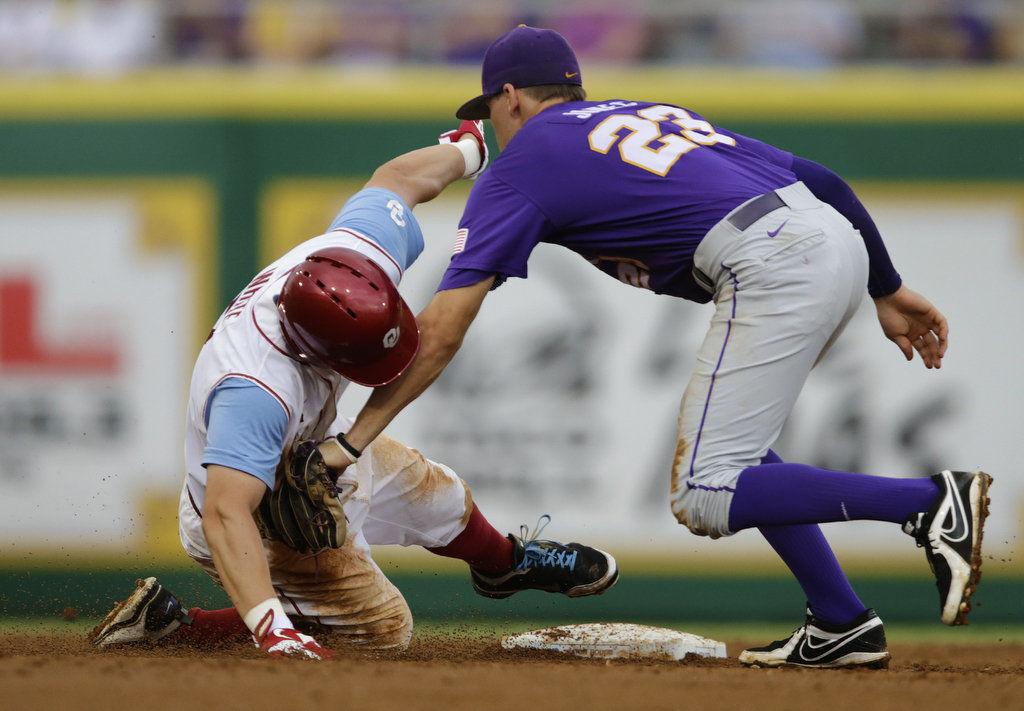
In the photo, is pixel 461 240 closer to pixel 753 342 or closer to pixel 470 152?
pixel 753 342

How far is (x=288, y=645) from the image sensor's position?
144 inches

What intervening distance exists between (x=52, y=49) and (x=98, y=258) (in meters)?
1.39

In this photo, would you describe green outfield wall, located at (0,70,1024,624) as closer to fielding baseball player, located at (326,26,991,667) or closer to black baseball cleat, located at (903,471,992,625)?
fielding baseball player, located at (326,26,991,667)

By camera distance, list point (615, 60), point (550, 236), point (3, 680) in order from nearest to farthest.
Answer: point (3, 680)
point (550, 236)
point (615, 60)

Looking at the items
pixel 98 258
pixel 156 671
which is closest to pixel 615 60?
pixel 98 258

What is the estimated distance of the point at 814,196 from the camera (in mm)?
4125

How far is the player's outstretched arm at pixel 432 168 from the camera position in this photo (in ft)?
15.7

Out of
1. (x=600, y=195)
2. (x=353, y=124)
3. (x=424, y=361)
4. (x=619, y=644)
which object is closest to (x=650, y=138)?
(x=600, y=195)

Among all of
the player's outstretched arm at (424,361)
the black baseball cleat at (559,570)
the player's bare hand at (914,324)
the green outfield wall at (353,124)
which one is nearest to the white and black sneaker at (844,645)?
the black baseball cleat at (559,570)

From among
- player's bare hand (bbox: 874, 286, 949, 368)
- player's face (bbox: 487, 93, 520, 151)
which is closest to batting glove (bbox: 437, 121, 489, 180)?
player's face (bbox: 487, 93, 520, 151)

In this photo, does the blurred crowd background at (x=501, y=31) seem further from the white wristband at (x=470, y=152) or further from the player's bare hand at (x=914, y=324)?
the player's bare hand at (x=914, y=324)

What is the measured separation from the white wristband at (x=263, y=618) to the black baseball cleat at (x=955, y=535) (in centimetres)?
176

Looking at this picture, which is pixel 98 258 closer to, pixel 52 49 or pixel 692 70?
pixel 52 49

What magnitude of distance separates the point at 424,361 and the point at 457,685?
1096mm
